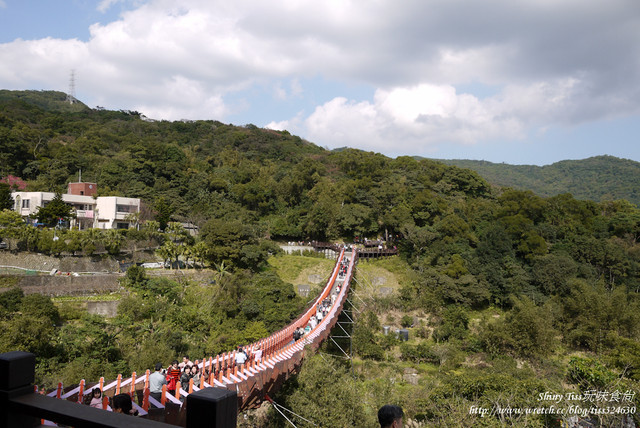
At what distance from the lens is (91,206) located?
26.0m

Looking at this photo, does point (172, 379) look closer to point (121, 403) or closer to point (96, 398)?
point (96, 398)

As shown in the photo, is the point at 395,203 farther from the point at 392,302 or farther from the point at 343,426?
the point at 343,426

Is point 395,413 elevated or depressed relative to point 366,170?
depressed

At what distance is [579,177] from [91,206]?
258 ft

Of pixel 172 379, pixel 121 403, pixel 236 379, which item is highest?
pixel 121 403

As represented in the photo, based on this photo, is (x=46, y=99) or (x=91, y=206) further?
(x=46, y=99)

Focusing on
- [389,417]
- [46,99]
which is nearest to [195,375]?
[389,417]

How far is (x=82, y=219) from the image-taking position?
81.7 ft

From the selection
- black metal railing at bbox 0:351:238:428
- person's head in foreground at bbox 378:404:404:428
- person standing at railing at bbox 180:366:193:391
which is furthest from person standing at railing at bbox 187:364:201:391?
black metal railing at bbox 0:351:238:428

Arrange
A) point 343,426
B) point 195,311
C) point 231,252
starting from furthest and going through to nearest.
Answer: point 231,252 → point 195,311 → point 343,426

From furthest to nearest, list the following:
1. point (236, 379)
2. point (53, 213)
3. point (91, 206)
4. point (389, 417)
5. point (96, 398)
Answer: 1. point (91, 206)
2. point (53, 213)
3. point (236, 379)
4. point (96, 398)
5. point (389, 417)

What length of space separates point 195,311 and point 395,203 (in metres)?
16.6

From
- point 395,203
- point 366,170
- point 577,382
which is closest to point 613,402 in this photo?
point 577,382

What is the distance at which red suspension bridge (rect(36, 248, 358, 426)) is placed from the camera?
464cm
